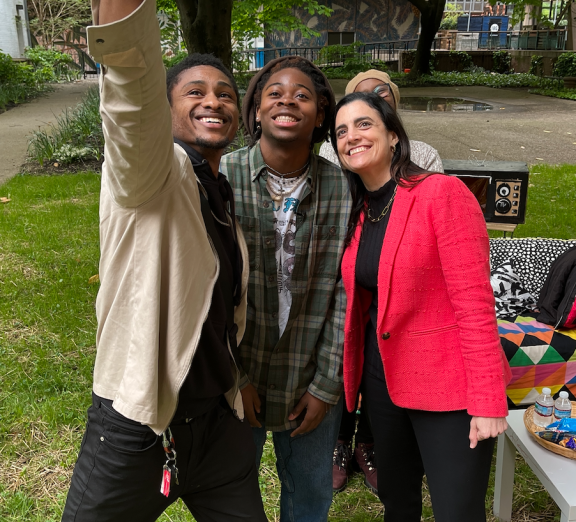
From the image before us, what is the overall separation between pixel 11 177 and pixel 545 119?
1104 cm

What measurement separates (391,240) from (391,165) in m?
0.32

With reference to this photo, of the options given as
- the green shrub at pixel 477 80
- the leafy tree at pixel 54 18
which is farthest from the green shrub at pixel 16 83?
the green shrub at pixel 477 80

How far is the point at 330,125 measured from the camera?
239cm

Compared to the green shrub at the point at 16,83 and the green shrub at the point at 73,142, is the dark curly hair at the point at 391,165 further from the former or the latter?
the green shrub at the point at 16,83

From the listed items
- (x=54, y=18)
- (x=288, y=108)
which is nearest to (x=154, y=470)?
(x=288, y=108)

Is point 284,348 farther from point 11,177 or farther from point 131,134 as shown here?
point 11,177

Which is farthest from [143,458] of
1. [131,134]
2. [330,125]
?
[330,125]

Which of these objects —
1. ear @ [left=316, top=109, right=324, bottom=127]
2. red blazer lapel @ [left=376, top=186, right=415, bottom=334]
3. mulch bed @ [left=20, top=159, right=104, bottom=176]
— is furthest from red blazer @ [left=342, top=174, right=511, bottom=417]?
mulch bed @ [left=20, top=159, right=104, bottom=176]

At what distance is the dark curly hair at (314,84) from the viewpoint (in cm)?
230

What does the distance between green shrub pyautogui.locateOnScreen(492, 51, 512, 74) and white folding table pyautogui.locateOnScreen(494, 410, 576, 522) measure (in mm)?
28360

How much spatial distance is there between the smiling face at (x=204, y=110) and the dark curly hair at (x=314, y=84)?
1.21 ft

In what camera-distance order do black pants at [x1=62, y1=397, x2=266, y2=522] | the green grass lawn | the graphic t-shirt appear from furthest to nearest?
the green grass lawn → the graphic t-shirt → black pants at [x1=62, y1=397, x2=266, y2=522]

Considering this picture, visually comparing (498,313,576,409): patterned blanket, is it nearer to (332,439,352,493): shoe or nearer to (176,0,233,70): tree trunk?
(332,439,352,493): shoe

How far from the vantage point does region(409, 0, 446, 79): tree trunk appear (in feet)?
72.9
